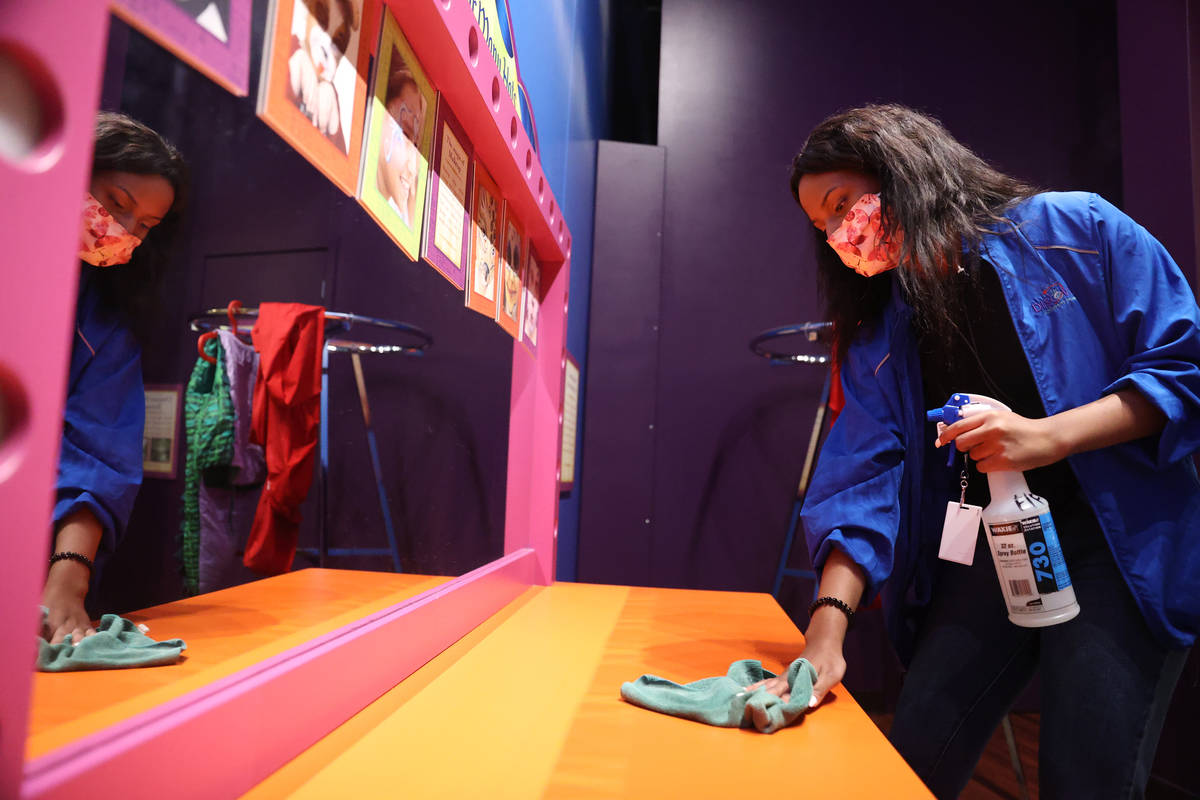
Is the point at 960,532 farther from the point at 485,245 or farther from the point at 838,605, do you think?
the point at 485,245

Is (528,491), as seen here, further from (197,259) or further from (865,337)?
(197,259)

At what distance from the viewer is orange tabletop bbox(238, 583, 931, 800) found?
1.79 feet

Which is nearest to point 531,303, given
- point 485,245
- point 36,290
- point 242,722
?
point 485,245

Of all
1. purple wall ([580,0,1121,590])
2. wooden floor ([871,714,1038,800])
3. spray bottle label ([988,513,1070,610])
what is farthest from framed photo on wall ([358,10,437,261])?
wooden floor ([871,714,1038,800])

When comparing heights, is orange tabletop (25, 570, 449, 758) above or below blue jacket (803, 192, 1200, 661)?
below

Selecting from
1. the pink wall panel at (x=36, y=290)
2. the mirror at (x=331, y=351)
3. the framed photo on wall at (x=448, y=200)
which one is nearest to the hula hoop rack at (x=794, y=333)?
Answer: the mirror at (x=331, y=351)

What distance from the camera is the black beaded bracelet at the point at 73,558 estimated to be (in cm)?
53

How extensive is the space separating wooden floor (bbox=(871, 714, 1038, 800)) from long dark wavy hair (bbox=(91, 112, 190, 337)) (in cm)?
234

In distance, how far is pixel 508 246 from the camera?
132 centimetres

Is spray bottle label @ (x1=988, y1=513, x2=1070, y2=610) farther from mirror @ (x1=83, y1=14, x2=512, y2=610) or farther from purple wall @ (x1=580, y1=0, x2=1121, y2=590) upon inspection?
purple wall @ (x1=580, y1=0, x2=1121, y2=590)

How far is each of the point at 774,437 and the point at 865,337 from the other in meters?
1.72

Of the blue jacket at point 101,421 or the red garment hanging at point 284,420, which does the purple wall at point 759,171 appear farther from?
the blue jacket at point 101,421

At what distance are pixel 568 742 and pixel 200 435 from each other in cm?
61

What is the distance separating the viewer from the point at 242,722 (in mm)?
498
